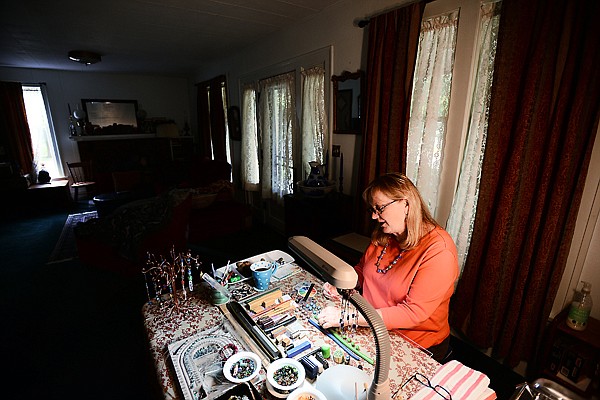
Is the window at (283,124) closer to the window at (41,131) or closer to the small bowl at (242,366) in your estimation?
the small bowl at (242,366)

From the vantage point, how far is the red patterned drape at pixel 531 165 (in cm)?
142

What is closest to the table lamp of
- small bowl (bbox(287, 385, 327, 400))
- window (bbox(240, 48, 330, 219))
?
small bowl (bbox(287, 385, 327, 400))

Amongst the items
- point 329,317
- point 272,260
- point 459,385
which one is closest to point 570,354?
point 459,385

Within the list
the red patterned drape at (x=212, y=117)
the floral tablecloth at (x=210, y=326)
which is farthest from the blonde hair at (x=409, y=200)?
the red patterned drape at (x=212, y=117)

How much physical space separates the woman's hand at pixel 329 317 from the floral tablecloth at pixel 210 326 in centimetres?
4

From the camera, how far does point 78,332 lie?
7.93 ft

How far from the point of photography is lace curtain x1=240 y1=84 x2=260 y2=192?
466cm

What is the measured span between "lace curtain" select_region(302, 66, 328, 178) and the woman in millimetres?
1993

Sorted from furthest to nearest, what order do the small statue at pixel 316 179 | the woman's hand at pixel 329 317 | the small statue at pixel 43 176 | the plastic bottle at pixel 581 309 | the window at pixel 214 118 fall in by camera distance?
1. the small statue at pixel 43 176
2. the window at pixel 214 118
3. the small statue at pixel 316 179
4. the plastic bottle at pixel 581 309
5. the woman's hand at pixel 329 317

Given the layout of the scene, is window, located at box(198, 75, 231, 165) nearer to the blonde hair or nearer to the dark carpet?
the dark carpet

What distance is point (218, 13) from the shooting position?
300 centimetres

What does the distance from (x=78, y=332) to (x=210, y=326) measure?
77.2 inches

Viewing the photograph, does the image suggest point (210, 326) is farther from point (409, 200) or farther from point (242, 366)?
point (409, 200)

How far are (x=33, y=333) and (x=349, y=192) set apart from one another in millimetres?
3047
